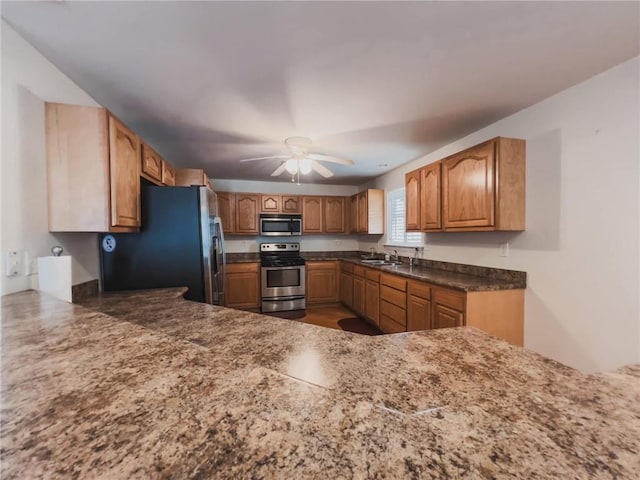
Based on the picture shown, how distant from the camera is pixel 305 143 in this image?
2693mm

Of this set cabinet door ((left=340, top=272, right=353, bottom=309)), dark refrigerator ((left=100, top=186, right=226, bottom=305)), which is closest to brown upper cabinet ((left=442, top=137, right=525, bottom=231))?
dark refrigerator ((left=100, top=186, right=226, bottom=305))

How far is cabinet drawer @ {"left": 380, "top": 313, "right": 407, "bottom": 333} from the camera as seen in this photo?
307cm

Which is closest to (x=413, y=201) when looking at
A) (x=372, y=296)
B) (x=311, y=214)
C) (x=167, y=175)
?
(x=372, y=296)

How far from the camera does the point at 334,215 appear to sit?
517 centimetres

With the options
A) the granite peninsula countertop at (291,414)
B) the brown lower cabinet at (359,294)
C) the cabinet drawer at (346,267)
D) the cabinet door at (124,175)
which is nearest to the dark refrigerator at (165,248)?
the cabinet door at (124,175)

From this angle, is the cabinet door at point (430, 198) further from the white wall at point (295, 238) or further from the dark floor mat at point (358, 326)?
the white wall at point (295, 238)

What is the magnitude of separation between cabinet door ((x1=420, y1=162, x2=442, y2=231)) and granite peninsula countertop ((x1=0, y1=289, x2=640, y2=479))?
6.83 ft

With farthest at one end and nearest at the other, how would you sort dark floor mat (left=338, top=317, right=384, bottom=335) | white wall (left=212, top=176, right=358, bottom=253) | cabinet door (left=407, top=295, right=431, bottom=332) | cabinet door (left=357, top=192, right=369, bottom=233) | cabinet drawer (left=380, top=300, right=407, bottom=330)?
white wall (left=212, top=176, right=358, bottom=253) → cabinet door (left=357, top=192, right=369, bottom=233) → dark floor mat (left=338, top=317, right=384, bottom=335) → cabinet drawer (left=380, top=300, right=407, bottom=330) → cabinet door (left=407, top=295, right=431, bottom=332)

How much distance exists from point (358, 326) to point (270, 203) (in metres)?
2.56

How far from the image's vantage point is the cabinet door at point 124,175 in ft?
5.31

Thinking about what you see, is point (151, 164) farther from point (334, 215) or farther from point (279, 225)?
point (334, 215)

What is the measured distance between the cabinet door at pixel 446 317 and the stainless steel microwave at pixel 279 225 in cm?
293

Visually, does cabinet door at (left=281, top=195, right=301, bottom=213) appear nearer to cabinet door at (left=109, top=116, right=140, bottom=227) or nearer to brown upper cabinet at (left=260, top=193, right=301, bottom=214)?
brown upper cabinet at (left=260, top=193, right=301, bottom=214)

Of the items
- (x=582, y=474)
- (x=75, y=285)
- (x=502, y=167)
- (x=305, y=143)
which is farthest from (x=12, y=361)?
(x=502, y=167)
